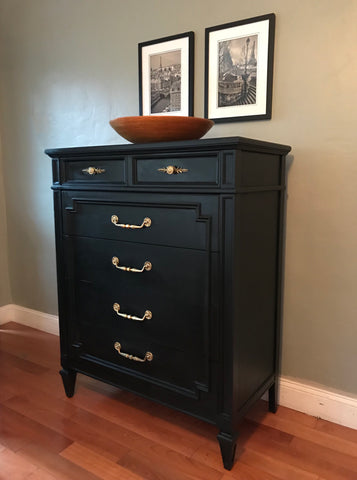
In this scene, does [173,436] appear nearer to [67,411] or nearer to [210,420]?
[210,420]

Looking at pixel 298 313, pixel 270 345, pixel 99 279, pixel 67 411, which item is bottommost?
pixel 67 411

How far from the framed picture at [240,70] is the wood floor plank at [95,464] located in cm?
149

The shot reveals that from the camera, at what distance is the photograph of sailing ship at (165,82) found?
6.49 ft

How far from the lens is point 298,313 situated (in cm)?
181

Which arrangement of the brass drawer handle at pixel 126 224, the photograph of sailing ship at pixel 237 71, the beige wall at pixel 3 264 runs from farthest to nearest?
the beige wall at pixel 3 264
the photograph of sailing ship at pixel 237 71
the brass drawer handle at pixel 126 224

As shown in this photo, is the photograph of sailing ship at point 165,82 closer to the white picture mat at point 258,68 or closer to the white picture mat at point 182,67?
the white picture mat at point 182,67

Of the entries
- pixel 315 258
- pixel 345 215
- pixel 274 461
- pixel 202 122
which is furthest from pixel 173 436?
pixel 202 122

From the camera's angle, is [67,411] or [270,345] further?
[67,411]

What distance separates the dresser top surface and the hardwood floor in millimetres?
1137

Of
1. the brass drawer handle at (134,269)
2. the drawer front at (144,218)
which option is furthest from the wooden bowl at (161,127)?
the brass drawer handle at (134,269)

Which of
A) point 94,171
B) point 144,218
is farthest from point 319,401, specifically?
point 94,171

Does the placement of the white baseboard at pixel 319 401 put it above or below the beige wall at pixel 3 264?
below

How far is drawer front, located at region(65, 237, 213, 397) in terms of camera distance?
1.48 metres

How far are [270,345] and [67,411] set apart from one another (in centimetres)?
96
